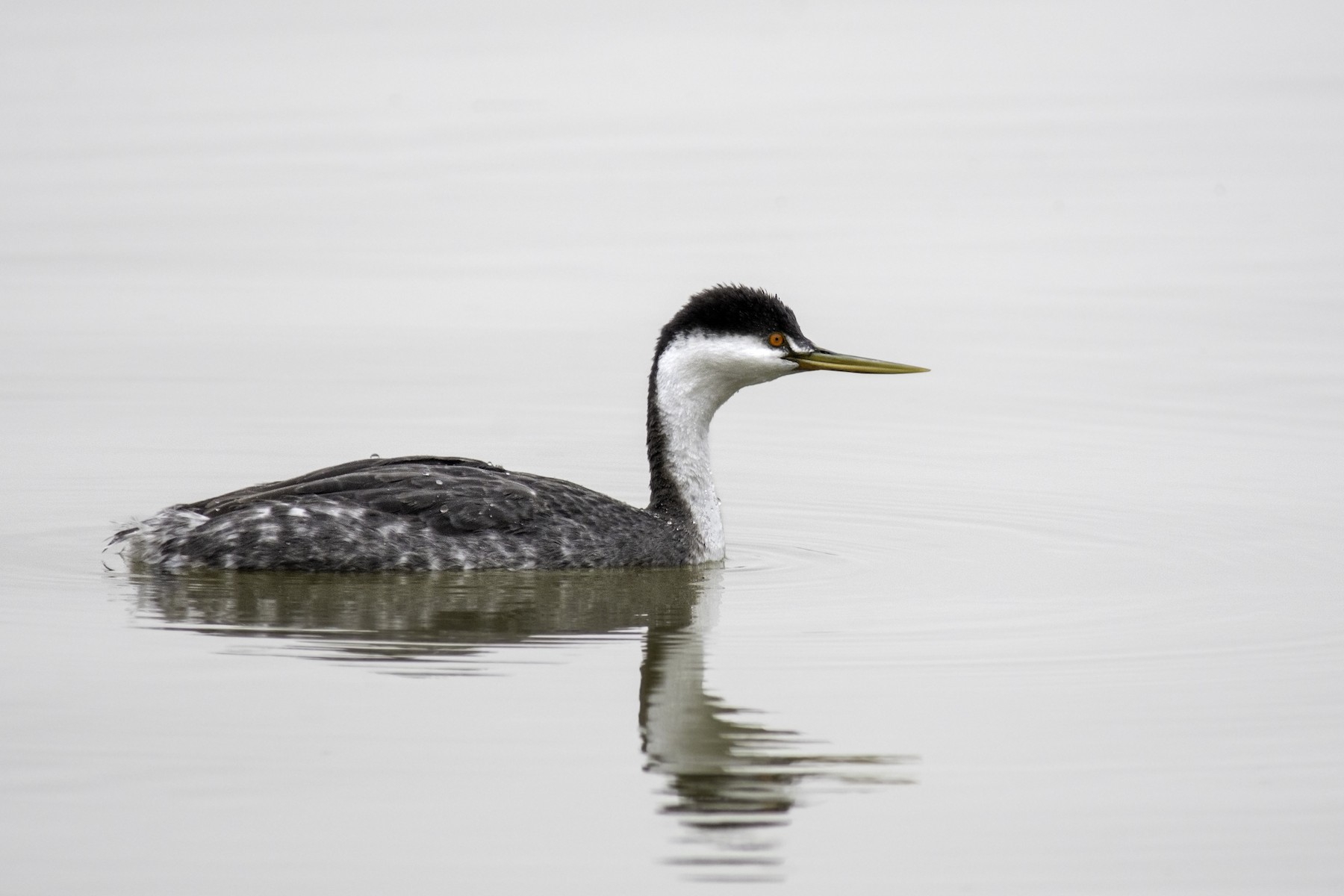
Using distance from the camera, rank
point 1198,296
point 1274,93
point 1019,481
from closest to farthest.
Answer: point 1019,481 < point 1198,296 < point 1274,93

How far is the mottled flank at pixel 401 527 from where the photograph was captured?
10086 millimetres

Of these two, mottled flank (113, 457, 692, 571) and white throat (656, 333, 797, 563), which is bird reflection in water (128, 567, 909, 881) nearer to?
mottled flank (113, 457, 692, 571)

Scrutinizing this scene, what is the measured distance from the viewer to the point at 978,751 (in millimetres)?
7582

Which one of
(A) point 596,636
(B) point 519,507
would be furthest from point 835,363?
(A) point 596,636

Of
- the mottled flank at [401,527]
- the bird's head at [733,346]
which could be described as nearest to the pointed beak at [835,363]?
the bird's head at [733,346]

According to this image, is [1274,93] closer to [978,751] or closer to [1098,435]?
[1098,435]

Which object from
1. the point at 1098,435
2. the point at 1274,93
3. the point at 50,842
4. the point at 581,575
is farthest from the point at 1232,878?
the point at 1274,93

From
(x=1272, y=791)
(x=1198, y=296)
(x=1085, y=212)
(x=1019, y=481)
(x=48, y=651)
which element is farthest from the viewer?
(x=1085, y=212)

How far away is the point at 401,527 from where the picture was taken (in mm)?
10188

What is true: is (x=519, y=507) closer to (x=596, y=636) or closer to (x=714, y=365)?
(x=714, y=365)

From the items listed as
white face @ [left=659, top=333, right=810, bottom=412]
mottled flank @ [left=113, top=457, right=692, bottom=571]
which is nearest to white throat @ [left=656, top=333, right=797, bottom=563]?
white face @ [left=659, top=333, right=810, bottom=412]

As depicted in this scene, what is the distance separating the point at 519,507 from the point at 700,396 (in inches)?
44.9

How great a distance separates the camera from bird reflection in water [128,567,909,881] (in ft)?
23.4

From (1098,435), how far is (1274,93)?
11.2 metres
